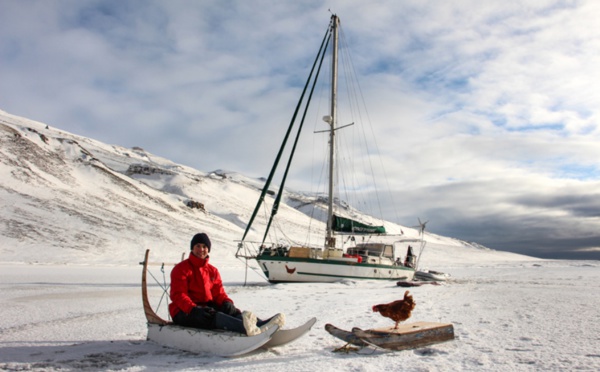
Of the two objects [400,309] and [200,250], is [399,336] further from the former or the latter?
[200,250]

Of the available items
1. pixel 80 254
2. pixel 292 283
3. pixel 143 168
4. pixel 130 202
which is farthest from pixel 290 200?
pixel 292 283

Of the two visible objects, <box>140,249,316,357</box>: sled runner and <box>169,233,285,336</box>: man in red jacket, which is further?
A: <box>169,233,285,336</box>: man in red jacket

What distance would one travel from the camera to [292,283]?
71.5 feet

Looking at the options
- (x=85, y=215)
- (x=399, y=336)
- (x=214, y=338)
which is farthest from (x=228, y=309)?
(x=85, y=215)

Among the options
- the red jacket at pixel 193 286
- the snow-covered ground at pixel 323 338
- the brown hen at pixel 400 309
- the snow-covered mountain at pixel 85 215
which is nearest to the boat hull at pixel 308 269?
the snow-covered ground at pixel 323 338

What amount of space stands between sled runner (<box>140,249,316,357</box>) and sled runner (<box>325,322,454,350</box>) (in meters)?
Answer: 0.77

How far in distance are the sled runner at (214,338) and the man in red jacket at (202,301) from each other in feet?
0.54

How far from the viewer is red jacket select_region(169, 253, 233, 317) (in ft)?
23.2

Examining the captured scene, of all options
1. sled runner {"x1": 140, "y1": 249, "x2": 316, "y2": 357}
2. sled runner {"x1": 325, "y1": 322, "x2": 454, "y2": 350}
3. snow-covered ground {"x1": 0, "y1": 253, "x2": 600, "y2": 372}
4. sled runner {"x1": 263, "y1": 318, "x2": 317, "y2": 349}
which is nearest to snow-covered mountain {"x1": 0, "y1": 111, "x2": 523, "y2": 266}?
snow-covered ground {"x1": 0, "y1": 253, "x2": 600, "y2": 372}

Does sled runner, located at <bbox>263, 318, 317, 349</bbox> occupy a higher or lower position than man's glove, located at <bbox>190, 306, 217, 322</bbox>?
lower

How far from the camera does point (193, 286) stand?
291 inches

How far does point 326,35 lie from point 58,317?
2605cm

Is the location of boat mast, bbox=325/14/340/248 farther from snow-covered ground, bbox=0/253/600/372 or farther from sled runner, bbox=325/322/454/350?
sled runner, bbox=325/322/454/350

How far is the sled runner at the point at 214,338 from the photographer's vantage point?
6500 millimetres
